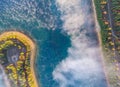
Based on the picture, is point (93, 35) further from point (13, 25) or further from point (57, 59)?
point (13, 25)

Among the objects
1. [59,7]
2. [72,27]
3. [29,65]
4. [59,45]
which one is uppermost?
[59,7]

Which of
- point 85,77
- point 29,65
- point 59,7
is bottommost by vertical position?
point 85,77

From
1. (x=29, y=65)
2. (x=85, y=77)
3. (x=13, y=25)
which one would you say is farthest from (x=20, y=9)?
(x=85, y=77)

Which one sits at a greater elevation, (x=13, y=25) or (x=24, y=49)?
(x=13, y=25)

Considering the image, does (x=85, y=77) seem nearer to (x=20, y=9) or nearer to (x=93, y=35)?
(x=93, y=35)

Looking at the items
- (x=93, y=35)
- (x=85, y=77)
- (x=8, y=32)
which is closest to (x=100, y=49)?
(x=93, y=35)

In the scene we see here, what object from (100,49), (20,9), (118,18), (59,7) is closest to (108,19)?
(118,18)

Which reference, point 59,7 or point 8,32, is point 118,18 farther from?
point 8,32

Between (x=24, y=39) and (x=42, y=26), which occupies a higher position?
(x=42, y=26)

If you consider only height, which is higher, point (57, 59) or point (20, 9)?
point (20, 9)
